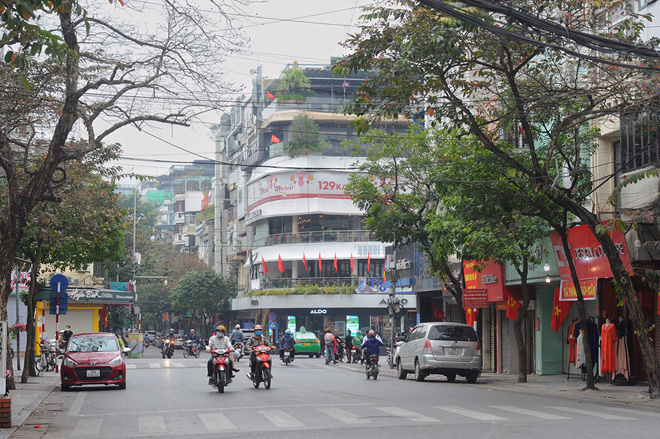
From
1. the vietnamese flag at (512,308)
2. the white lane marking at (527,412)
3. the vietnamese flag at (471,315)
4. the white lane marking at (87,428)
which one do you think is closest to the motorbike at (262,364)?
the white lane marking at (527,412)

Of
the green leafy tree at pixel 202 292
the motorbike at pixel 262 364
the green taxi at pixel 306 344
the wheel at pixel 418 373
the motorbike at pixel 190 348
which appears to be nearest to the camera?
the motorbike at pixel 262 364

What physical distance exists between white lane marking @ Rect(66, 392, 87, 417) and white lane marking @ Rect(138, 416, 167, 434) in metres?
1.91

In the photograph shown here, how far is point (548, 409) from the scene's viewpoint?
51.2ft

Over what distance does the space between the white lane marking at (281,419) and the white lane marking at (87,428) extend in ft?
8.87

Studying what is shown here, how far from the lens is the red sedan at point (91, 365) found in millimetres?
21922

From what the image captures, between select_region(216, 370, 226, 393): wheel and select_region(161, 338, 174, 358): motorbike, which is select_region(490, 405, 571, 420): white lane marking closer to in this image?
select_region(216, 370, 226, 393): wheel

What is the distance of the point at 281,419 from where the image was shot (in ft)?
46.0

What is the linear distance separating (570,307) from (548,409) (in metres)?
12.9

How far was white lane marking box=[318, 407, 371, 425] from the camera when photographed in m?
13.6

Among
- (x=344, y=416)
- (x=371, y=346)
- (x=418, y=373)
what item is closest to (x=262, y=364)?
(x=418, y=373)

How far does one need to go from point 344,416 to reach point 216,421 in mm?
2128

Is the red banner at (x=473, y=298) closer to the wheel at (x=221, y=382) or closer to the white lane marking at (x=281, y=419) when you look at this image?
the wheel at (x=221, y=382)

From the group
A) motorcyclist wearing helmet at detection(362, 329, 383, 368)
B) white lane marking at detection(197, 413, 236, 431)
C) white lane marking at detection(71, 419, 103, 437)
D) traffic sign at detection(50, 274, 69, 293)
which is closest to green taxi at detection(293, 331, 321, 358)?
motorcyclist wearing helmet at detection(362, 329, 383, 368)

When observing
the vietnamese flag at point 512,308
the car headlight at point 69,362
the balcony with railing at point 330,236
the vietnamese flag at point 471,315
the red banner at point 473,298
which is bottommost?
the car headlight at point 69,362
